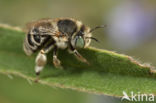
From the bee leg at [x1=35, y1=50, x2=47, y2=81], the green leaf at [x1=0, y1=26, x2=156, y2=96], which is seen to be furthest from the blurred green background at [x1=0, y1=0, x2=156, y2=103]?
the bee leg at [x1=35, y1=50, x2=47, y2=81]

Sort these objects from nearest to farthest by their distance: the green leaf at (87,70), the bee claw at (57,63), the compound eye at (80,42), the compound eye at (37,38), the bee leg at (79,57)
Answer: the green leaf at (87,70)
the bee leg at (79,57)
the compound eye at (80,42)
the bee claw at (57,63)
the compound eye at (37,38)

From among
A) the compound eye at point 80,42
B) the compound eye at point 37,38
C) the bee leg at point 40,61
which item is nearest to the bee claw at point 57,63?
the bee leg at point 40,61

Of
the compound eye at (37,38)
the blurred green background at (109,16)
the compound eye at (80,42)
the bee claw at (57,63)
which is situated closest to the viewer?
the compound eye at (80,42)

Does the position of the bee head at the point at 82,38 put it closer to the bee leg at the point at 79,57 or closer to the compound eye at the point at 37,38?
the bee leg at the point at 79,57

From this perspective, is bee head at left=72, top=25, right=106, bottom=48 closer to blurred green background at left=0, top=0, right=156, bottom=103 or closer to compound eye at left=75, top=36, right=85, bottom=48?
compound eye at left=75, top=36, right=85, bottom=48

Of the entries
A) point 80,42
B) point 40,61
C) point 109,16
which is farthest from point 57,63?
point 109,16

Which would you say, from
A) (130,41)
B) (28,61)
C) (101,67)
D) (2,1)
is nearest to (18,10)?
(2,1)
